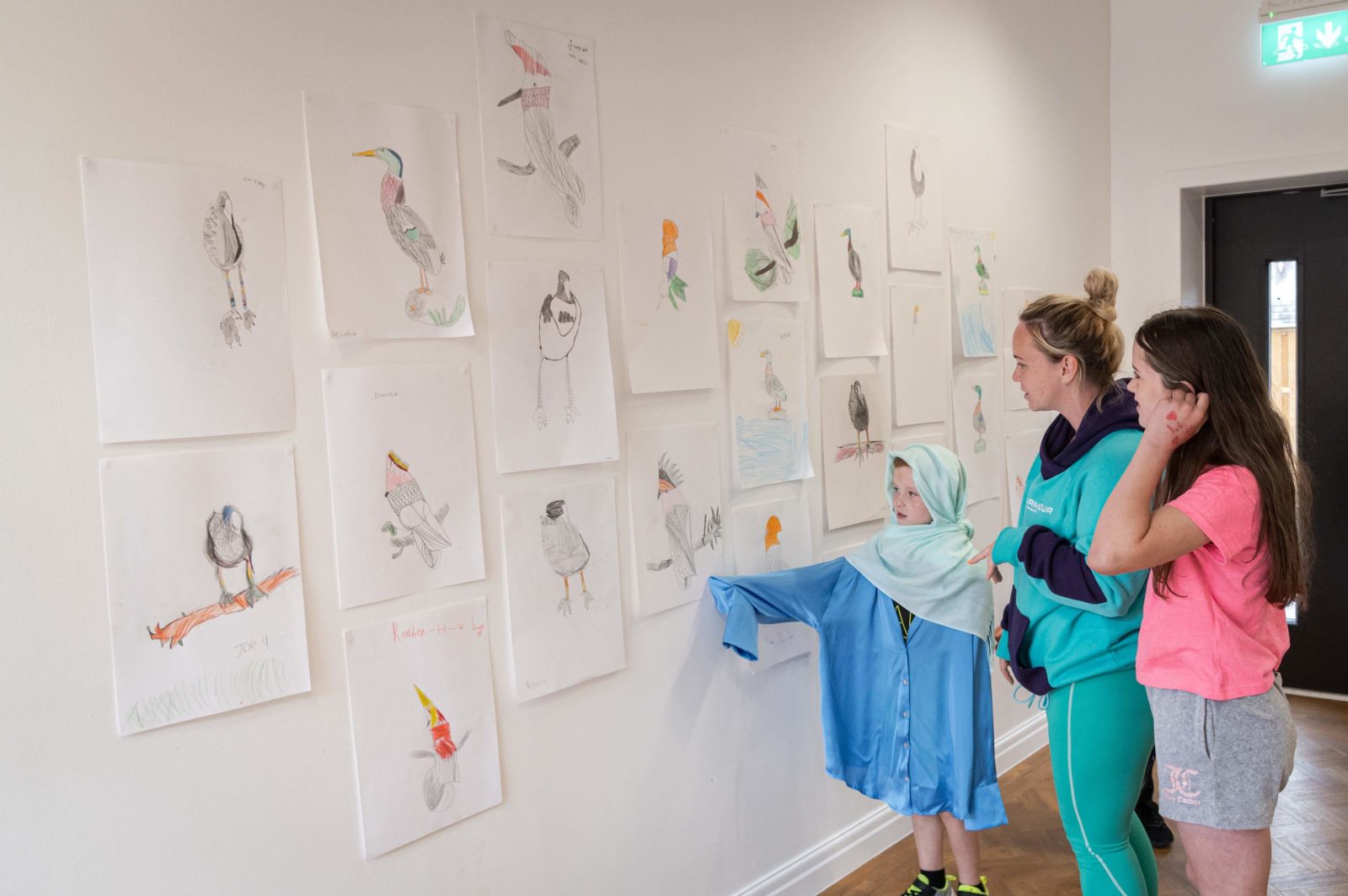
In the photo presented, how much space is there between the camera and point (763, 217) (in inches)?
108

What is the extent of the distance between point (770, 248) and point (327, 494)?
1460 millimetres

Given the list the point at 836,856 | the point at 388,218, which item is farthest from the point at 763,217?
the point at 836,856

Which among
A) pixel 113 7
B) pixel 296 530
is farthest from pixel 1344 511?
pixel 113 7

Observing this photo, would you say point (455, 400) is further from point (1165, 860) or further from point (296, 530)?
point (1165, 860)

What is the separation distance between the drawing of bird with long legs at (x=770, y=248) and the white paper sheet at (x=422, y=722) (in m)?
1.22

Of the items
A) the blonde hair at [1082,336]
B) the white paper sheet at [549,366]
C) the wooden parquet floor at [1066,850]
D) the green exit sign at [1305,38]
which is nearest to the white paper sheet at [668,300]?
the white paper sheet at [549,366]

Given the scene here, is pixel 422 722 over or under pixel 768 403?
under

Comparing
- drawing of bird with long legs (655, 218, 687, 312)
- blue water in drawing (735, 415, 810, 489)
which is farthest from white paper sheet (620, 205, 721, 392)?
blue water in drawing (735, 415, 810, 489)

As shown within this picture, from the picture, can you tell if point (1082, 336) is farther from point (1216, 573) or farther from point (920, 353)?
point (920, 353)

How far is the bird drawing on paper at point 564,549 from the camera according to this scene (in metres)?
2.22

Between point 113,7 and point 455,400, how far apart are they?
88cm

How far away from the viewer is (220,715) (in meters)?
1.71

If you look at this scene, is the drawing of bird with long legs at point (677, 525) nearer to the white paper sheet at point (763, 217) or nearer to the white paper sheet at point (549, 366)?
the white paper sheet at point (549, 366)

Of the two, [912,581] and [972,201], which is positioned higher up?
[972,201]
